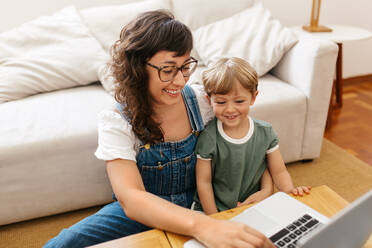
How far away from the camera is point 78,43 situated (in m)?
1.87

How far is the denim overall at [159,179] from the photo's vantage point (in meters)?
1.00

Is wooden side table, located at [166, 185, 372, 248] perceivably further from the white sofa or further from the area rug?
the area rug

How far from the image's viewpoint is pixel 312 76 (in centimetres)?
173

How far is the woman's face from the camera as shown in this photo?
92 centimetres

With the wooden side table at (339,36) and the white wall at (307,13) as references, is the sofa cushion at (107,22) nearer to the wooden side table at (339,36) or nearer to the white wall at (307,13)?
the white wall at (307,13)

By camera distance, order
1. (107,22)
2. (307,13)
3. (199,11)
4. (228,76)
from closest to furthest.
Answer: (228,76) → (107,22) → (199,11) → (307,13)

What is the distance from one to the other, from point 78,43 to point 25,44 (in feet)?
0.94

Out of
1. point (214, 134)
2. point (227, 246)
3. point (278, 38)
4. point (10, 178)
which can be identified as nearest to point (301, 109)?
point (278, 38)

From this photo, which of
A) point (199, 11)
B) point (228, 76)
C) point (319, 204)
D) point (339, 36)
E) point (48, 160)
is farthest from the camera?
point (339, 36)

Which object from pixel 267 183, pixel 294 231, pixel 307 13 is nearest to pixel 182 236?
pixel 294 231

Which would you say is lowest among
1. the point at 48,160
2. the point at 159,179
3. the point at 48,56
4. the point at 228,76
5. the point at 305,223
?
the point at 48,160

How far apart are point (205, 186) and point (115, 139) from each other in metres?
0.34

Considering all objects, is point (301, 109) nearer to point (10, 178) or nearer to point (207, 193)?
point (207, 193)

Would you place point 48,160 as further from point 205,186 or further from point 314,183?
point 314,183
